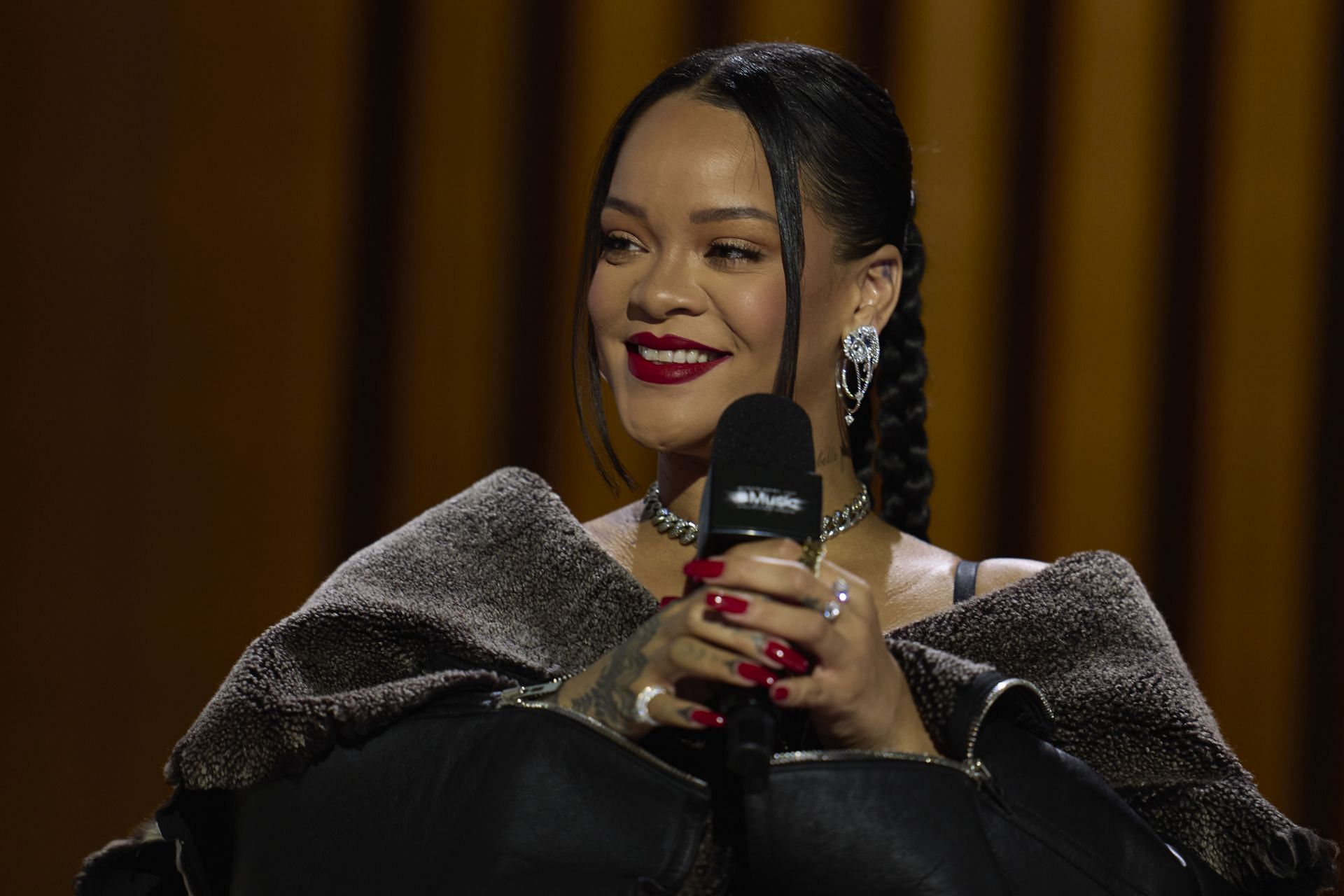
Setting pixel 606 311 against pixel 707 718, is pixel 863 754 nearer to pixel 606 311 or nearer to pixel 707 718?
pixel 707 718

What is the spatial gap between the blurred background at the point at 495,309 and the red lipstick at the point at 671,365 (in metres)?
0.64

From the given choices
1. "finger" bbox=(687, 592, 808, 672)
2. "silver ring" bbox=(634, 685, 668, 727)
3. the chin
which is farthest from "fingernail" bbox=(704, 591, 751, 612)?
the chin

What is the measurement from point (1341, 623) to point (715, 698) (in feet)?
3.63

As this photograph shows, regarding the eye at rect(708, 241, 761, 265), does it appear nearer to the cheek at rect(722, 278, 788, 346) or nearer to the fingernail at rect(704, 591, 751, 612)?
the cheek at rect(722, 278, 788, 346)

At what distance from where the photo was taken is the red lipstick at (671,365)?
47.8 inches

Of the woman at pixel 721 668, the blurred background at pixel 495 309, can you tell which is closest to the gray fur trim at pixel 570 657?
the woman at pixel 721 668

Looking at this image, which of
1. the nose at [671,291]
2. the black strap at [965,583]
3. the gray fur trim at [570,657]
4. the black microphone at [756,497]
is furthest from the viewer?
the black strap at [965,583]

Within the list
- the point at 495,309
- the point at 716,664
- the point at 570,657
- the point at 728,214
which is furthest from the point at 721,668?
the point at 495,309

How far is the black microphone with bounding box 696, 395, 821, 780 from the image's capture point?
30.4 inches

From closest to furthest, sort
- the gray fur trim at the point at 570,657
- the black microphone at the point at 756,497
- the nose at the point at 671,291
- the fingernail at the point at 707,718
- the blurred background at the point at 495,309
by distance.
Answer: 1. the black microphone at the point at 756,497
2. the fingernail at the point at 707,718
3. the gray fur trim at the point at 570,657
4. the nose at the point at 671,291
5. the blurred background at the point at 495,309

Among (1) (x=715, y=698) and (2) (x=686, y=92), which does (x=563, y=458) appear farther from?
(1) (x=715, y=698)

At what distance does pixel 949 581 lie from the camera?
1.33 meters

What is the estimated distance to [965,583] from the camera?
132 cm

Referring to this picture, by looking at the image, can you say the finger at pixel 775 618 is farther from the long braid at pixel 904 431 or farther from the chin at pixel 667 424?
the long braid at pixel 904 431
